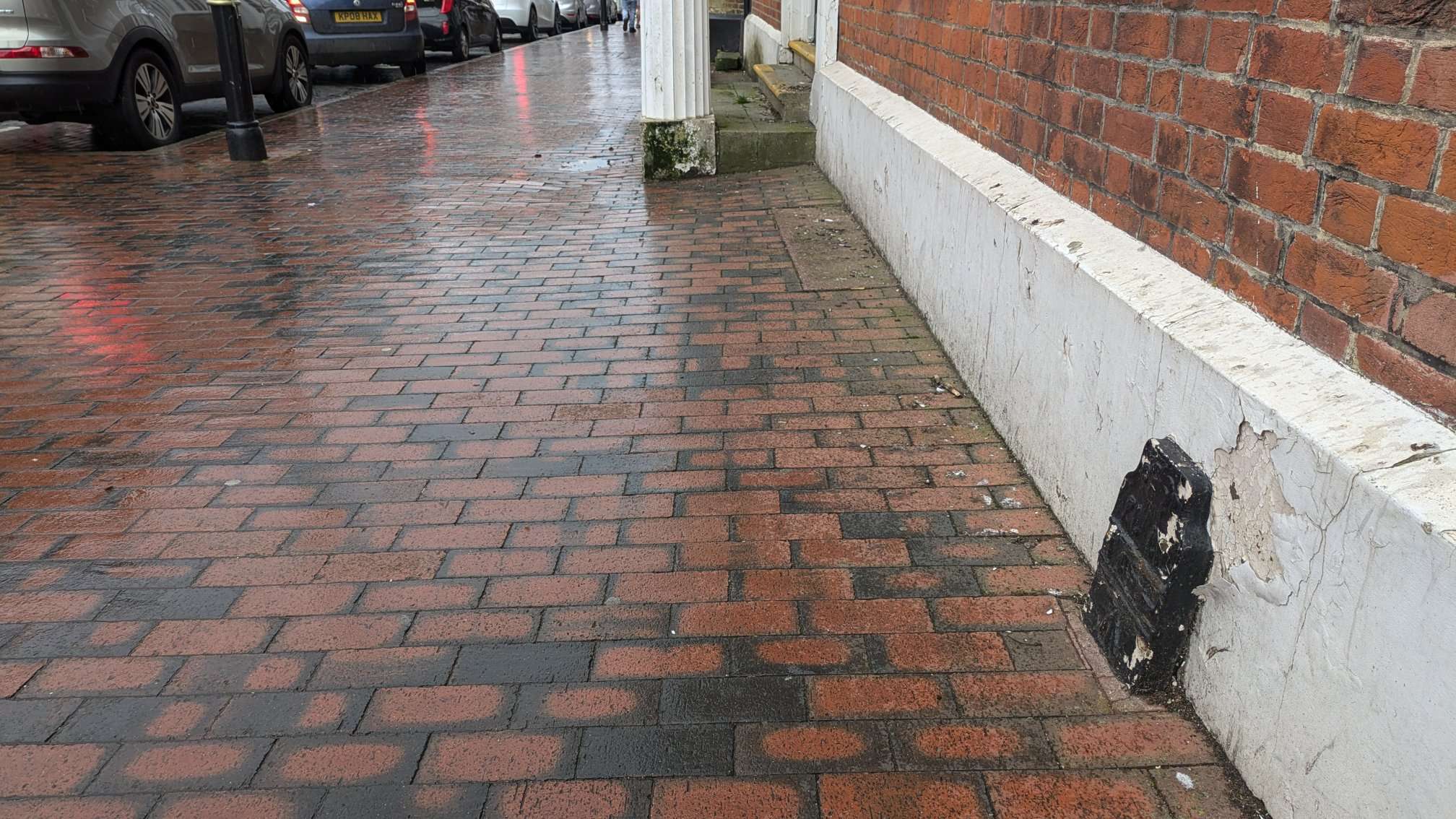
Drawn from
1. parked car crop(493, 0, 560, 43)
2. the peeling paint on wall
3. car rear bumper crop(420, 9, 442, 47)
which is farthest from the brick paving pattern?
parked car crop(493, 0, 560, 43)

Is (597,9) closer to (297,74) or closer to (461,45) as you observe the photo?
(461,45)

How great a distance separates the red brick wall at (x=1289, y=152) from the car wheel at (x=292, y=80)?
10.6m

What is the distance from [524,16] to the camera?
24250mm

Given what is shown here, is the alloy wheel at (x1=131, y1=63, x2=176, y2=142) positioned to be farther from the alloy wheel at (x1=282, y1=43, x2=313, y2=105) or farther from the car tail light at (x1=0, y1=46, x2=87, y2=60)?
the alloy wheel at (x1=282, y1=43, x2=313, y2=105)

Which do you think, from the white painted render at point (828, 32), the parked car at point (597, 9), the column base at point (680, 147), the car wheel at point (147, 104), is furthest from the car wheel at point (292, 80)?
the parked car at point (597, 9)

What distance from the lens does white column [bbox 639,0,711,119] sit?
756 centimetres

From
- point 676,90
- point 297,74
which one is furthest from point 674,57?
point 297,74

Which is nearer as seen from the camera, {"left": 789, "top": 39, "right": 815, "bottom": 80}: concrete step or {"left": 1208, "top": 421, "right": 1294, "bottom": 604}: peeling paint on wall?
{"left": 1208, "top": 421, "right": 1294, "bottom": 604}: peeling paint on wall

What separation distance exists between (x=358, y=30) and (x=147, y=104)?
5464mm

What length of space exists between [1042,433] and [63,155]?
9398 mm

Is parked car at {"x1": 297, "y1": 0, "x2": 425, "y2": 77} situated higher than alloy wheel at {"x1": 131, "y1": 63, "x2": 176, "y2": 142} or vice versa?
parked car at {"x1": 297, "y1": 0, "x2": 425, "y2": 77}

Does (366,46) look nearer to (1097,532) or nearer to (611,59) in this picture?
(611,59)

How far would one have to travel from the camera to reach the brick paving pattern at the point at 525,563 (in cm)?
213

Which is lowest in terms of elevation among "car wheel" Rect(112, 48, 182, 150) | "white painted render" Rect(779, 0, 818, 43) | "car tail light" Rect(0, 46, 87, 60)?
"car wheel" Rect(112, 48, 182, 150)
